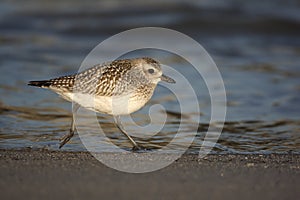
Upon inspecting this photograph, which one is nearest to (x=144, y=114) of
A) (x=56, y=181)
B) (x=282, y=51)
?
(x=56, y=181)

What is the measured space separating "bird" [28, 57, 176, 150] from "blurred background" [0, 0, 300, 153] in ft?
2.27

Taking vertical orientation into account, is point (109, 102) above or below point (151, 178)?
above

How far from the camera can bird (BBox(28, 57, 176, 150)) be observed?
779 cm

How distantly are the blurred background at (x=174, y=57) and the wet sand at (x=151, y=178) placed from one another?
0.88 meters

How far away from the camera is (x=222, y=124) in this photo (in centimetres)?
949

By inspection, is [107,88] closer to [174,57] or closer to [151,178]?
[151,178]

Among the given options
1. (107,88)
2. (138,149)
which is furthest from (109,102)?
(138,149)

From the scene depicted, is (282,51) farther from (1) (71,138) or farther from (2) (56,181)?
(2) (56,181)

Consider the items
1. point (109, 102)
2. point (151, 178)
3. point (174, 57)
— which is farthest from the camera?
point (174, 57)

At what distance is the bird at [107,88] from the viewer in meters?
7.79

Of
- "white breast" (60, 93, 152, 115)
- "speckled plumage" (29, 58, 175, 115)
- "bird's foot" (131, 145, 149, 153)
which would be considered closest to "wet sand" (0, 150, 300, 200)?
"bird's foot" (131, 145, 149, 153)

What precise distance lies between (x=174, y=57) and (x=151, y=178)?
8.60m

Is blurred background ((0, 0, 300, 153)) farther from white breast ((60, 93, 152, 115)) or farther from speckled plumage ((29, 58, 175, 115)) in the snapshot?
speckled plumage ((29, 58, 175, 115))

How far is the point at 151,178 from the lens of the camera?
20.9ft
